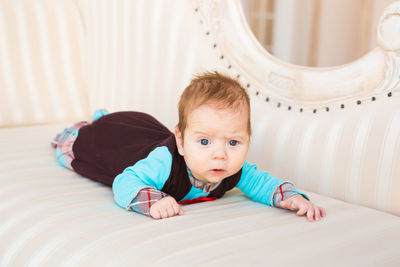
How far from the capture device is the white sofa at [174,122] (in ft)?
3.22

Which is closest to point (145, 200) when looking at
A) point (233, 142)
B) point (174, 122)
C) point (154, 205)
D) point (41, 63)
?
point (154, 205)

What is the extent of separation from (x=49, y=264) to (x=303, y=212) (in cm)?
60

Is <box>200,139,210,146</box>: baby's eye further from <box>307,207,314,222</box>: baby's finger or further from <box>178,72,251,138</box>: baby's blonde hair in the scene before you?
<box>307,207,314,222</box>: baby's finger

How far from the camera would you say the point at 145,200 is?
3.76ft

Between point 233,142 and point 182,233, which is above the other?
point 233,142

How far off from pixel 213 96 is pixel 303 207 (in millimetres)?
353

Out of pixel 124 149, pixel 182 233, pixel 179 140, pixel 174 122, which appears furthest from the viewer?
pixel 174 122

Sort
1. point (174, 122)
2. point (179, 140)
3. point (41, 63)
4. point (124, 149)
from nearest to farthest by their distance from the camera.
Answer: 1. point (179, 140)
2. point (124, 149)
3. point (174, 122)
4. point (41, 63)

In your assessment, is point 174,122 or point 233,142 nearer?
point 233,142

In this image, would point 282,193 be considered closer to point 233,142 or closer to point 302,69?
point 233,142

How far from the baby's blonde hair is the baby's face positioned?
0.01 metres

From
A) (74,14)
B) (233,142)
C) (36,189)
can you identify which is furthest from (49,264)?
(74,14)

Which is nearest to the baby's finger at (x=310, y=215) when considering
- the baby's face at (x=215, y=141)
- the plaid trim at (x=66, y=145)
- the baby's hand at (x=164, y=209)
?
the baby's face at (x=215, y=141)

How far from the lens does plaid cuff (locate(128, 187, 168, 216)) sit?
44.7 inches
